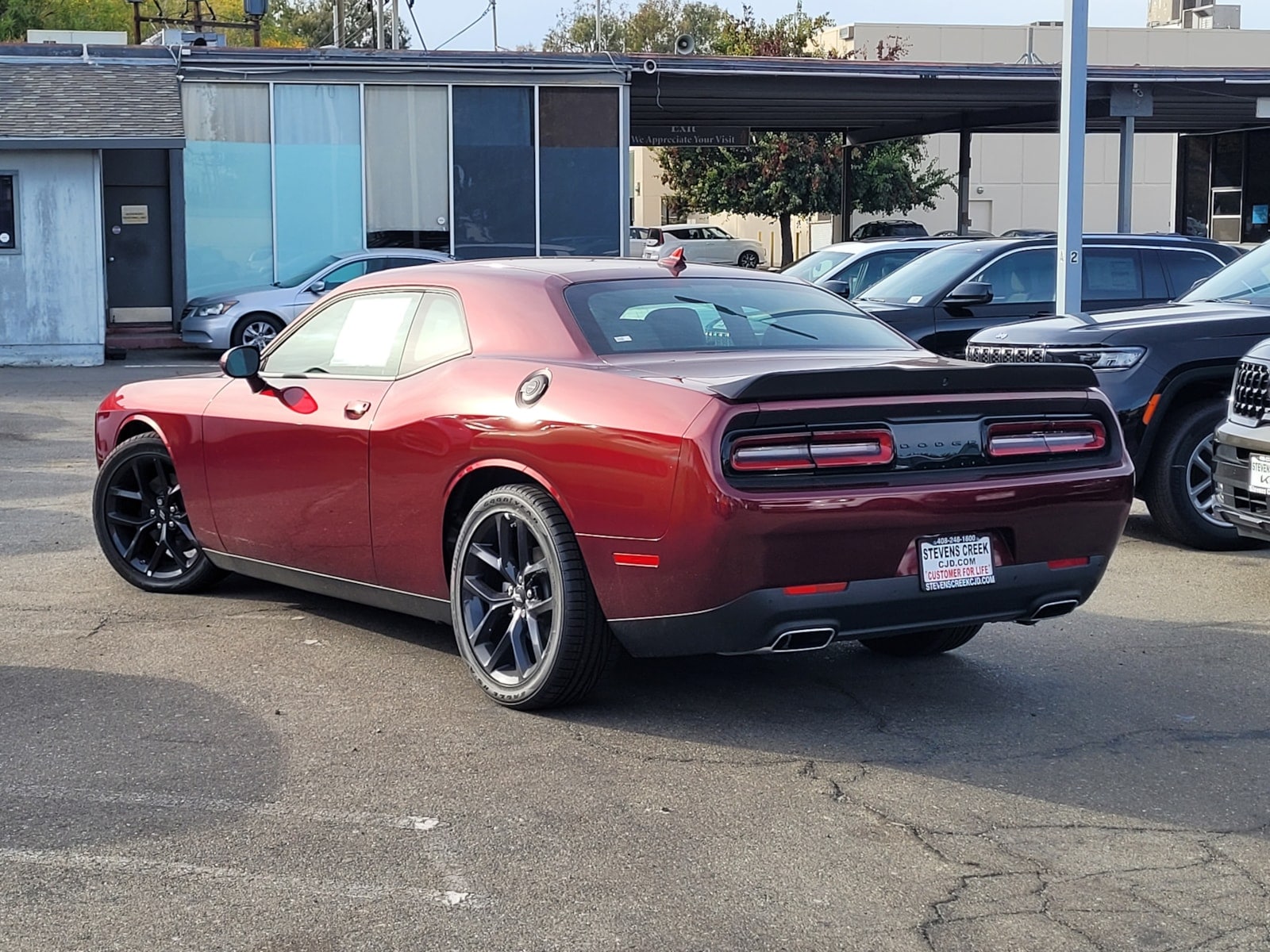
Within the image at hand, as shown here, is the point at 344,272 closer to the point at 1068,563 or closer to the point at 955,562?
the point at 1068,563

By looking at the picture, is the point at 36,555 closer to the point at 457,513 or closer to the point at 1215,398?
the point at 457,513

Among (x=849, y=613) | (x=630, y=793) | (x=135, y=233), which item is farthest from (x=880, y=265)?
(x=135, y=233)

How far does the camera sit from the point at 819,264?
17141mm

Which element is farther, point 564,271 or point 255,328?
point 255,328

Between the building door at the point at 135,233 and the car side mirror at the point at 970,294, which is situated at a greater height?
the building door at the point at 135,233

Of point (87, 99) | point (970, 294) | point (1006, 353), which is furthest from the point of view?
point (87, 99)

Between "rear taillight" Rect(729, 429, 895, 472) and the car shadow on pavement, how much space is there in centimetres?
171

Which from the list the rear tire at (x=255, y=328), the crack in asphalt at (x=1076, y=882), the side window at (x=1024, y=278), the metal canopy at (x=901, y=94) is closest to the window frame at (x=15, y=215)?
the rear tire at (x=255, y=328)

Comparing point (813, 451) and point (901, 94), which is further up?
point (901, 94)

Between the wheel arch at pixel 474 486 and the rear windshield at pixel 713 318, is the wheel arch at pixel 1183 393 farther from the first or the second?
the wheel arch at pixel 474 486

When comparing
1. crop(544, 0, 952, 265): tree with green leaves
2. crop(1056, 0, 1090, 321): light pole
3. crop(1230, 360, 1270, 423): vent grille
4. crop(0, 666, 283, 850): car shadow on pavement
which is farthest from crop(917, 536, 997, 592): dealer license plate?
crop(544, 0, 952, 265): tree with green leaves

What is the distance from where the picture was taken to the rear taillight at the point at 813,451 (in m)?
4.93

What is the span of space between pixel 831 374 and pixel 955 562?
75 centimetres

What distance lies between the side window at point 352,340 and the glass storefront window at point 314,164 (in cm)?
1781
